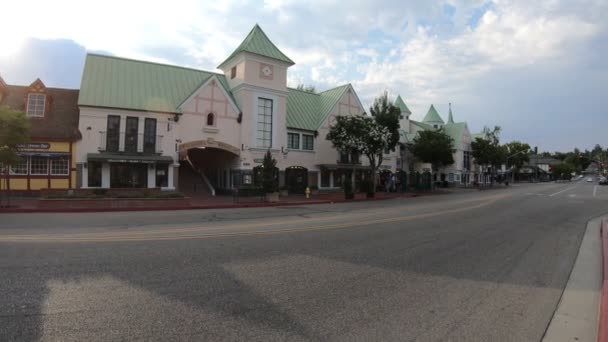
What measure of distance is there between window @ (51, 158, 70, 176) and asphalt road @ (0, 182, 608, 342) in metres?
16.7

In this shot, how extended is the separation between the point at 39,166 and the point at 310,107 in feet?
78.2

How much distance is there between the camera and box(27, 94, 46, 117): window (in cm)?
2633

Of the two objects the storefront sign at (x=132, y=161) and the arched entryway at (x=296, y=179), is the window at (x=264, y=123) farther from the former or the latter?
the storefront sign at (x=132, y=161)

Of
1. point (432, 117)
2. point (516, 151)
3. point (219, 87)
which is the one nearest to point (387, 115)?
point (219, 87)

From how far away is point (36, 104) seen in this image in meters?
26.6

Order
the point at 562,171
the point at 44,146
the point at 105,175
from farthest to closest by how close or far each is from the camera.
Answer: the point at 562,171 < the point at 105,175 < the point at 44,146

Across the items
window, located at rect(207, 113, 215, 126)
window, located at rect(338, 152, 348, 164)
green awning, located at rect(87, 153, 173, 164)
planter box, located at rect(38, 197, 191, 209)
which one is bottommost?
planter box, located at rect(38, 197, 191, 209)

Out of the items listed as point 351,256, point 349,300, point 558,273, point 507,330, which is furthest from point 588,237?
point 349,300

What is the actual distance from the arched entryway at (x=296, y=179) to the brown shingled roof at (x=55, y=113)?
55.1ft

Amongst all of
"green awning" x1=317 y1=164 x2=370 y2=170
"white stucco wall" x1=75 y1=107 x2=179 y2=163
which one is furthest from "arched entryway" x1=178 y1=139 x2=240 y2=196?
"green awning" x1=317 y1=164 x2=370 y2=170

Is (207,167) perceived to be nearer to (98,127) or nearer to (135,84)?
(135,84)

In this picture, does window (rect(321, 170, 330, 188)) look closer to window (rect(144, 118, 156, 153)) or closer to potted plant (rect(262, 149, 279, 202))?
potted plant (rect(262, 149, 279, 202))

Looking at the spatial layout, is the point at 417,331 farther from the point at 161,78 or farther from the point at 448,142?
the point at 448,142

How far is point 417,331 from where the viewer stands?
4297 millimetres
